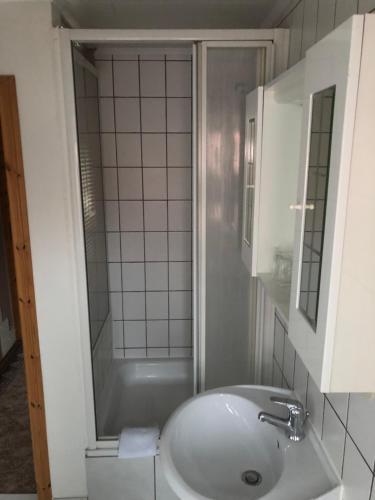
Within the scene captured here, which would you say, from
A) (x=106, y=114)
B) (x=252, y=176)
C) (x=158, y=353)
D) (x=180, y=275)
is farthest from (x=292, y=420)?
(x=106, y=114)

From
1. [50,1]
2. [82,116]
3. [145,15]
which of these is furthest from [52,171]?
Answer: [145,15]

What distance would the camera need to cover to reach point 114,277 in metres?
2.75

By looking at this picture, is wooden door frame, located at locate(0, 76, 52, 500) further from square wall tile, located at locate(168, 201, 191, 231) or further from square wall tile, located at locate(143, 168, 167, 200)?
square wall tile, located at locate(168, 201, 191, 231)

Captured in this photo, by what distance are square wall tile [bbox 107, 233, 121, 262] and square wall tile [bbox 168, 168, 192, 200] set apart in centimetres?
44

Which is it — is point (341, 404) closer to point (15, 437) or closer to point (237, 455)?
point (237, 455)

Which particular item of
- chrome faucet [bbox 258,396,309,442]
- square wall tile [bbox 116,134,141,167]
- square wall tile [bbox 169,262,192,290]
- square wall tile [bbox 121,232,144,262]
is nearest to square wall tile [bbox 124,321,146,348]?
square wall tile [bbox 169,262,192,290]

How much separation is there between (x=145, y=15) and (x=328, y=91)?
5.02 feet

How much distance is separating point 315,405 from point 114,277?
170cm

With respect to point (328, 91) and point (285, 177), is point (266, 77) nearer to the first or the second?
point (285, 177)

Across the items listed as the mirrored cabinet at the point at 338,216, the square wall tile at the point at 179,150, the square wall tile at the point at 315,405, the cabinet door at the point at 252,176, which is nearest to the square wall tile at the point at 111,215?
the square wall tile at the point at 179,150

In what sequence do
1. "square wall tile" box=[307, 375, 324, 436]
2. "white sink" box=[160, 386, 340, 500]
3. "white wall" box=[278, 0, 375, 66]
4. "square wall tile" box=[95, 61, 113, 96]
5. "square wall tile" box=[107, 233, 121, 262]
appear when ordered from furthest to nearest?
"square wall tile" box=[107, 233, 121, 262], "square wall tile" box=[95, 61, 113, 96], "square wall tile" box=[307, 375, 324, 436], "white sink" box=[160, 386, 340, 500], "white wall" box=[278, 0, 375, 66]

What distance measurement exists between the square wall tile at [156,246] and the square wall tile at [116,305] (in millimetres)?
328

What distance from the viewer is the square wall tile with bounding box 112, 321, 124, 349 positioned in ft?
9.27

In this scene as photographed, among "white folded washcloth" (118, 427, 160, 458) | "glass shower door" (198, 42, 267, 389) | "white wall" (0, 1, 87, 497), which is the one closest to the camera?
"white wall" (0, 1, 87, 497)
